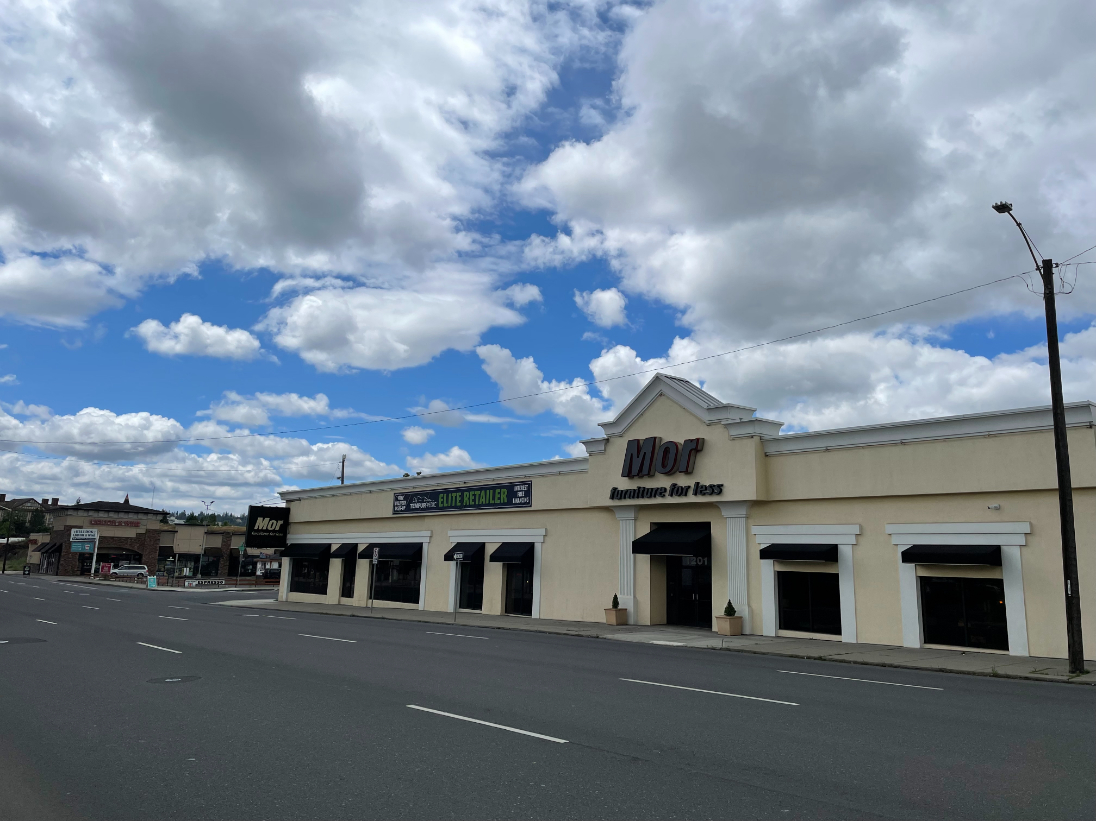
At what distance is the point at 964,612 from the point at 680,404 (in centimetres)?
1072

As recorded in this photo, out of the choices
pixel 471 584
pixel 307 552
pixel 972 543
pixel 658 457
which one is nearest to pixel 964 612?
pixel 972 543

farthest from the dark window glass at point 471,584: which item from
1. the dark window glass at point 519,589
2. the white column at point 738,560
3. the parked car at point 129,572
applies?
the parked car at point 129,572

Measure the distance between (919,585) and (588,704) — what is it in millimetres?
14059

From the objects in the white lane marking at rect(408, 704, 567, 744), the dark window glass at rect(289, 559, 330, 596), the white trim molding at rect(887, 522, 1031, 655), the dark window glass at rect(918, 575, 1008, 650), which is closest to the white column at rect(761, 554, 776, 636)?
the white trim molding at rect(887, 522, 1031, 655)

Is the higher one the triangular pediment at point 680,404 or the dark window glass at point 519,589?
the triangular pediment at point 680,404

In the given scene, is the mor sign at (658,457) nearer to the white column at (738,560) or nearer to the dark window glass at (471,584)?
the white column at (738,560)

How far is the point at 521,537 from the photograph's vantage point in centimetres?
3322

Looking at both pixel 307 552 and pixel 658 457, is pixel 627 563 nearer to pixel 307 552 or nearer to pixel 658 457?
pixel 658 457

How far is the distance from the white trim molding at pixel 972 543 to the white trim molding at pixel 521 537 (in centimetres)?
1443

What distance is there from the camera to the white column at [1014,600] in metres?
19.5

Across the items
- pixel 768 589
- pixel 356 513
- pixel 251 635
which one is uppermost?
pixel 356 513

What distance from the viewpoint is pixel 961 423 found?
68.8 feet

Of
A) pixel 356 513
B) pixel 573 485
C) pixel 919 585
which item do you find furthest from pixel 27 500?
pixel 919 585

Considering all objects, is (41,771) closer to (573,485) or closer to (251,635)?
(251,635)
